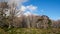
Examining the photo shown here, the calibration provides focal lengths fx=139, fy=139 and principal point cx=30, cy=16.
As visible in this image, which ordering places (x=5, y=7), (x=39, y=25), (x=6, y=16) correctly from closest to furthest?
1. (x=6, y=16)
2. (x=5, y=7)
3. (x=39, y=25)

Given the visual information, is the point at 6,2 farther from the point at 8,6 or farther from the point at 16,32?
the point at 16,32

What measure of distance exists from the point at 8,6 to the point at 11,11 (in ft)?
3.65

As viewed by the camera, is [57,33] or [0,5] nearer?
[57,33]

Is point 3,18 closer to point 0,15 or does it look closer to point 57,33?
point 0,15

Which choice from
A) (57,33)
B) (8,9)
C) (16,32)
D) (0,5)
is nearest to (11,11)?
(8,9)

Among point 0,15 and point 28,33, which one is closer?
point 28,33

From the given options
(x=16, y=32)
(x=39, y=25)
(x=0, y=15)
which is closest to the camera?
(x=16, y=32)

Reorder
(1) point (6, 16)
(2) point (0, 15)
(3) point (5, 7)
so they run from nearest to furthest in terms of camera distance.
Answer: (2) point (0, 15) < (1) point (6, 16) < (3) point (5, 7)

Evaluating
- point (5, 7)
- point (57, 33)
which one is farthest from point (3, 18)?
point (57, 33)

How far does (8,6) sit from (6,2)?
2.75 ft

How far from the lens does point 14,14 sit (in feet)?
80.1

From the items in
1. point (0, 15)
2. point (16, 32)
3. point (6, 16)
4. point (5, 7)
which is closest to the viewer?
point (16, 32)

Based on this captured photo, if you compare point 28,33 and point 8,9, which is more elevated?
point 8,9

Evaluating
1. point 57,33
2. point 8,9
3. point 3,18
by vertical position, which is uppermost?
point 8,9
